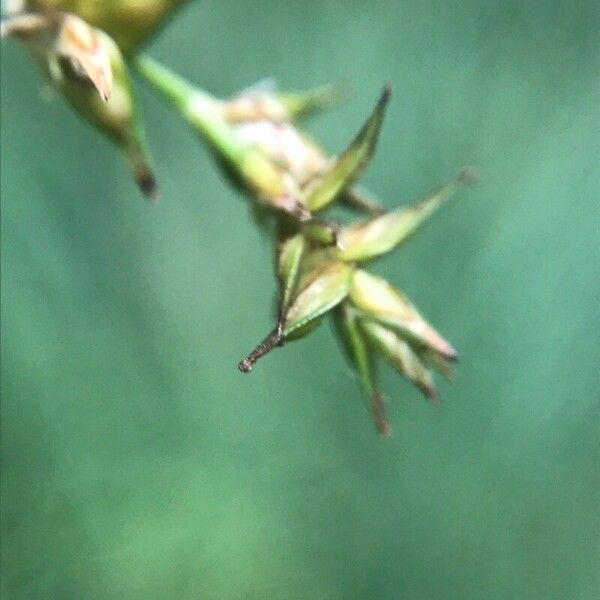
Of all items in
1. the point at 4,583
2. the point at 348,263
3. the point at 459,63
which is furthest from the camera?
the point at 459,63

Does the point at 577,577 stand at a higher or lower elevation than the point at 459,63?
lower

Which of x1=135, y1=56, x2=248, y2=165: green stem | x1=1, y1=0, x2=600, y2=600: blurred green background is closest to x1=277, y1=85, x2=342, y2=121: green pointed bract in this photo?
x1=135, y1=56, x2=248, y2=165: green stem

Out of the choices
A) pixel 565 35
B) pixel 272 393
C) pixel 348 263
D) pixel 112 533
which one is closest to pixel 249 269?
pixel 272 393

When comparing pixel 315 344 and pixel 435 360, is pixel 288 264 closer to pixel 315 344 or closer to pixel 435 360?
pixel 435 360

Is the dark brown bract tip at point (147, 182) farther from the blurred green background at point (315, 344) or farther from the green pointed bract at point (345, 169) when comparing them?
the blurred green background at point (315, 344)

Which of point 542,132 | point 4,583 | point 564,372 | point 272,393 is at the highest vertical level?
point 542,132

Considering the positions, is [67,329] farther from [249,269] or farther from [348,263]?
[348,263]

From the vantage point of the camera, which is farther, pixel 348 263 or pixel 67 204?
pixel 67 204
